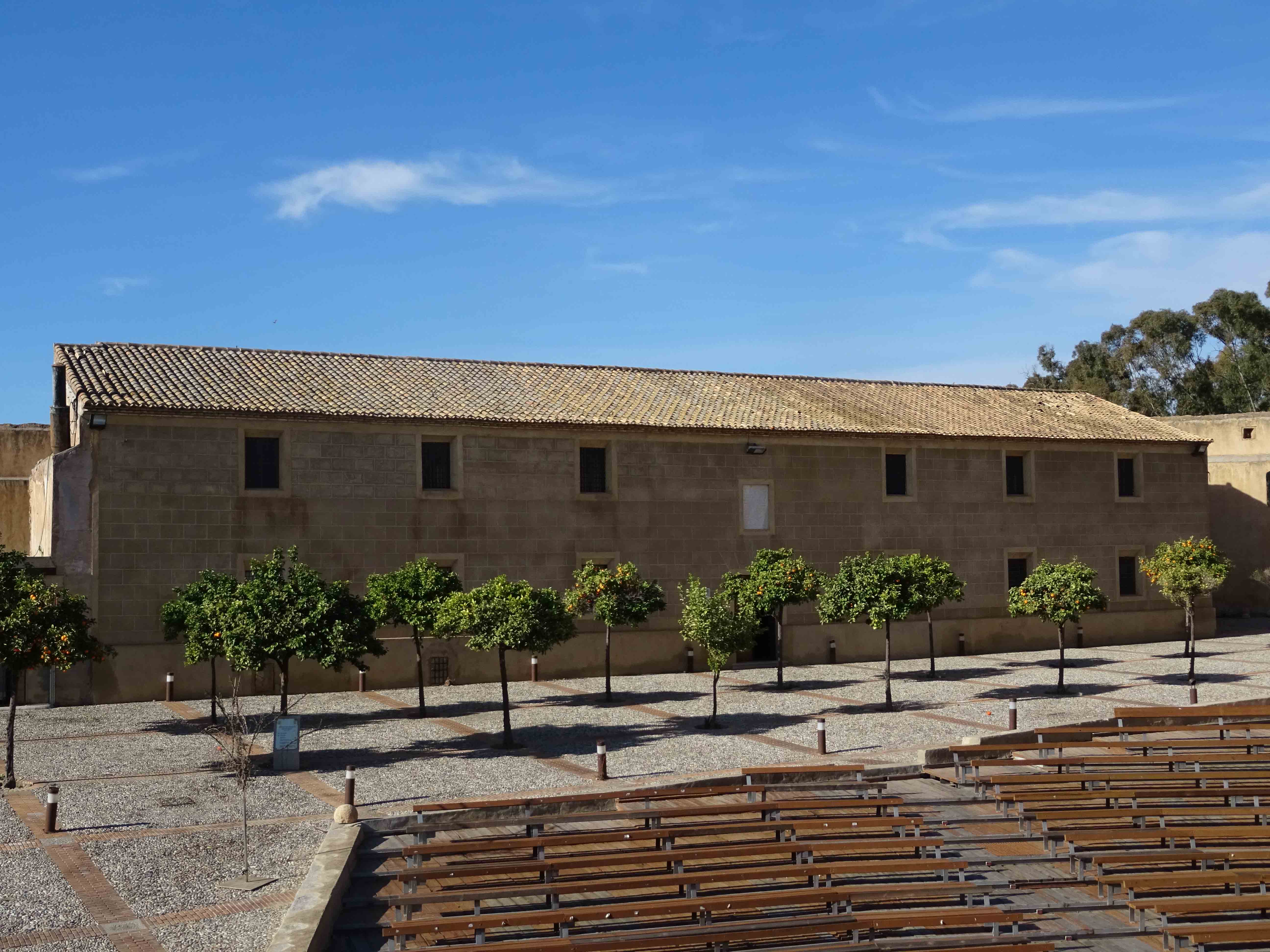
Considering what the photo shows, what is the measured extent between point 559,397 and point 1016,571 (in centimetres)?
1576

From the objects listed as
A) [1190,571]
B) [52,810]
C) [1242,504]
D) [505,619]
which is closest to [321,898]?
[52,810]

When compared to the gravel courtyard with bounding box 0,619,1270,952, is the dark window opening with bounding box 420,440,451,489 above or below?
above

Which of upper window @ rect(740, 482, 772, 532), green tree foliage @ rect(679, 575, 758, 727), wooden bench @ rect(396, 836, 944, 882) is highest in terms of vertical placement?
upper window @ rect(740, 482, 772, 532)

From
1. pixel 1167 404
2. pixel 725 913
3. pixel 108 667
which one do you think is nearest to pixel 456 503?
pixel 108 667

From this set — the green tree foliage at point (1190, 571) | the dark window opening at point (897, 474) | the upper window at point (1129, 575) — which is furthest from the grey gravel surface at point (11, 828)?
the upper window at point (1129, 575)

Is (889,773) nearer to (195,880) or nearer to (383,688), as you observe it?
(195,880)

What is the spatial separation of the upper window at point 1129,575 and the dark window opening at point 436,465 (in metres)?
22.6

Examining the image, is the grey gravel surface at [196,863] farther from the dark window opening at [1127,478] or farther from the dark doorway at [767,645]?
the dark window opening at [1127,478]

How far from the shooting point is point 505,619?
21.7 metres

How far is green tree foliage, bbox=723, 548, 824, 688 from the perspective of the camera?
28.0 metres

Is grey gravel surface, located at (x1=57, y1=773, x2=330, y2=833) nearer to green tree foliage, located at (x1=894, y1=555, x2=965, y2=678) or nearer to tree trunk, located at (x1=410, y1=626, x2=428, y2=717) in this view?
tree trunk, located at (x1=410, y1=626, x2=428, y2=717)

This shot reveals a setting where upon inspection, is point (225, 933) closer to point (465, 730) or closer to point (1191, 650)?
point (465, 730)

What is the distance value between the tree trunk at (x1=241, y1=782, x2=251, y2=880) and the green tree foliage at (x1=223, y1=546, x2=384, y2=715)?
6.11m

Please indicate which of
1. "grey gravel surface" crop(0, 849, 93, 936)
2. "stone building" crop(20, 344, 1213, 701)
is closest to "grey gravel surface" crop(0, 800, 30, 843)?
"grey gravel surface" crop(0, 849, 93, 936)
